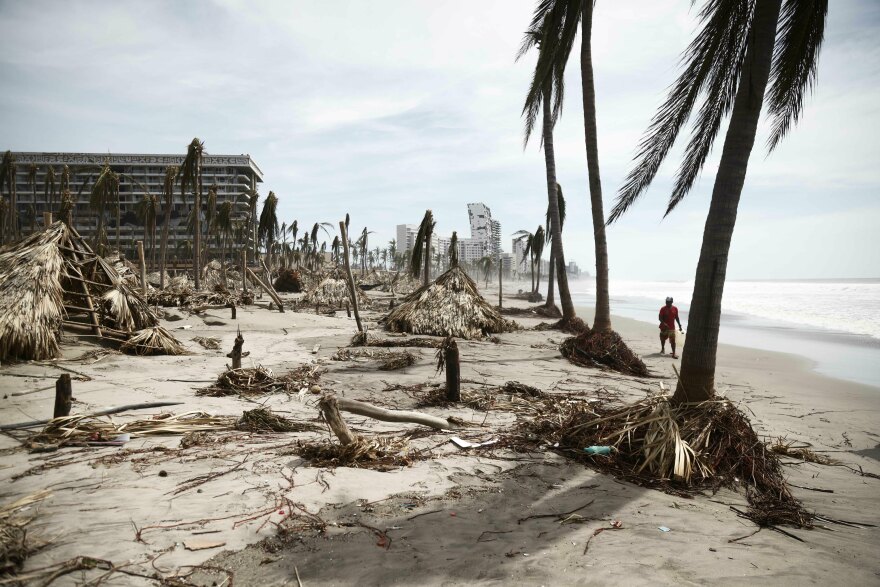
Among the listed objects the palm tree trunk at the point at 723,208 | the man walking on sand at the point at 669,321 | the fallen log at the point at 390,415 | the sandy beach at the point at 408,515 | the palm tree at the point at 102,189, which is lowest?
the sandy beach at the point at 408,515

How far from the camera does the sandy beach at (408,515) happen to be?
2555 mm

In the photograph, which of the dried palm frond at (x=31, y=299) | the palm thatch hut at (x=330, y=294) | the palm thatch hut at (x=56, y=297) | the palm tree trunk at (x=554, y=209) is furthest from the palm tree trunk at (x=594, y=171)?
the palm thatch hut at (x=330, y=294)

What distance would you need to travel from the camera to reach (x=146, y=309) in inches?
378

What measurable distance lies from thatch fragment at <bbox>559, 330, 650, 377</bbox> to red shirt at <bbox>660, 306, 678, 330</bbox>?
2369 millimetres

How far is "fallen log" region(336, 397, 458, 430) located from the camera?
14.7 ft

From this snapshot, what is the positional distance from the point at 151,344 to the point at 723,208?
32.7 feet

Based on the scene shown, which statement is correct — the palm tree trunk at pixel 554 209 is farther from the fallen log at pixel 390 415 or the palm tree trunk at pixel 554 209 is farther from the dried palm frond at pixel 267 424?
the dried palm frond at pixel 267 424

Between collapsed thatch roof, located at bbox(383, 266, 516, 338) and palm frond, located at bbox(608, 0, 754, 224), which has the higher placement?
palm frond, located at bbox(608, 0, 754, 224)

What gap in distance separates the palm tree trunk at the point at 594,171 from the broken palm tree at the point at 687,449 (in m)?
6.61

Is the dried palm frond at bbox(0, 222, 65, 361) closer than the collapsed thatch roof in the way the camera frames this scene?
Yes

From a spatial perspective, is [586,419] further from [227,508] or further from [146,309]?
[146,309]

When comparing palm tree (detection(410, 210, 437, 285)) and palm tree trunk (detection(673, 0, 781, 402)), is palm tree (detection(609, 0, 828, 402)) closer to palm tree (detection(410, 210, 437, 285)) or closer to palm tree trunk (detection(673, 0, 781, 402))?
palm tree trunk (detection(673, 0, 781, 402))

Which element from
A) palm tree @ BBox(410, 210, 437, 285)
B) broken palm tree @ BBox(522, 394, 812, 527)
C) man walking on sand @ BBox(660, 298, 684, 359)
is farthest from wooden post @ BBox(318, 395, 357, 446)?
palm tree @ BBox(410, 210, 437, 285)

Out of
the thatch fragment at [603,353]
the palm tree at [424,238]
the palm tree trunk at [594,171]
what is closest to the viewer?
the thatch fragment at [603,353]
